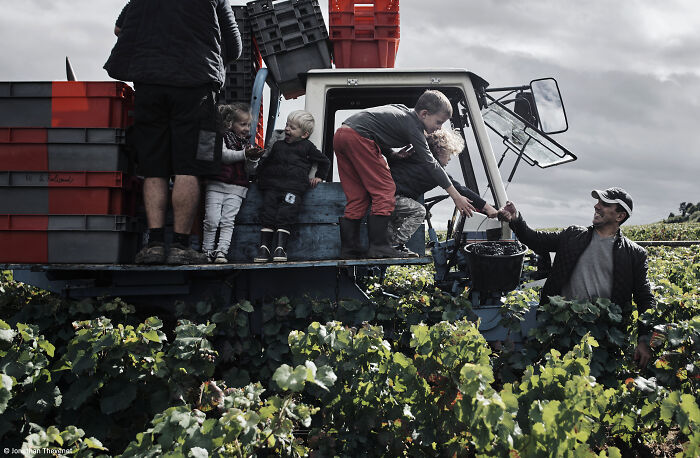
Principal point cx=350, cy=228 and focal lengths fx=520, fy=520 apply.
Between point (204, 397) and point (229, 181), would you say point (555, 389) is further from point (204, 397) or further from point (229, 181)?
point (229, 181)

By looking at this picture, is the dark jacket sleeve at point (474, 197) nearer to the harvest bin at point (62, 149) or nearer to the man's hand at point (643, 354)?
the man's hand at point (643, 354)

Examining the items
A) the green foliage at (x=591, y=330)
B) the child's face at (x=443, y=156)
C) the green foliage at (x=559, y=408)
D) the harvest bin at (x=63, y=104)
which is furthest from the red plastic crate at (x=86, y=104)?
the green foliage at (x=591, y=330)

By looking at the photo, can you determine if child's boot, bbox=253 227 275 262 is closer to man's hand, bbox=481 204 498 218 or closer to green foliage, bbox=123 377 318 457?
green foliage, bbox=123 377 318 457

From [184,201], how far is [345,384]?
5.43 ft

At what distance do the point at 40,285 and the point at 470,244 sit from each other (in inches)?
127

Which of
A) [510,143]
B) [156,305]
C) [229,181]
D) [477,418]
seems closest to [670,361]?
[477,418]

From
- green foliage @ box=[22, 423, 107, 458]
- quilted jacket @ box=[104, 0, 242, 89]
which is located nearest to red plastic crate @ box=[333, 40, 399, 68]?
quilted jacket @ box=[104, 0, 242, 89]

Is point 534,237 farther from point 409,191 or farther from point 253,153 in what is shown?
point 253,153

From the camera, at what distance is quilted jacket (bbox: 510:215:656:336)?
145 inches

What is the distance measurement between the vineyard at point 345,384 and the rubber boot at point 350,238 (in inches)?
13.5

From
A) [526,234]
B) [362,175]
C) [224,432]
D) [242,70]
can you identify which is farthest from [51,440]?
[242,70]

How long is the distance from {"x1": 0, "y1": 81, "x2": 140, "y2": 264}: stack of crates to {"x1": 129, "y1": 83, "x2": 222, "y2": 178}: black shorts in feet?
0.41

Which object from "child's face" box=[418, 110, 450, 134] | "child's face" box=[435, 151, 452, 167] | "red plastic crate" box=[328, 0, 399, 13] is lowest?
"child's face" box=[435, 151, 452, 167]

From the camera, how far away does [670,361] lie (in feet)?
9.48
